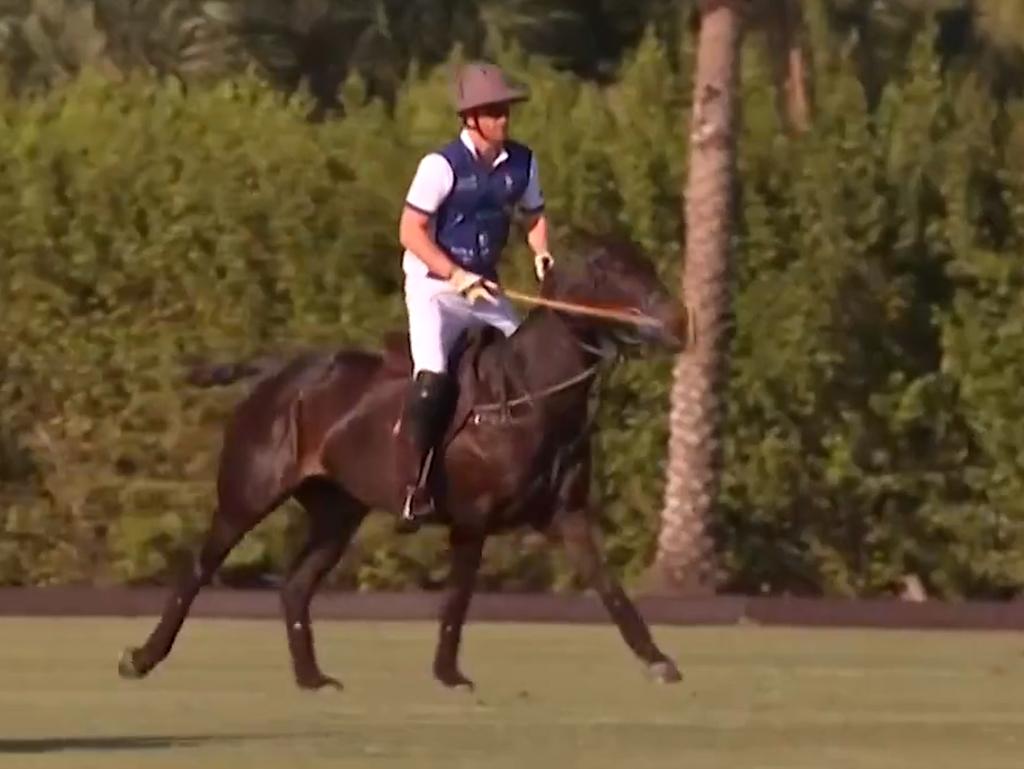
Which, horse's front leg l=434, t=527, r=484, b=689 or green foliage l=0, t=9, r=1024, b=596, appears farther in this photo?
green foliage l=0, t=9, r=1024, b=596

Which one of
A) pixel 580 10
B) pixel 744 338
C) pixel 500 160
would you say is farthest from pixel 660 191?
pixel 580 10

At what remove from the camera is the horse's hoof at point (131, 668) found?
13.1 m

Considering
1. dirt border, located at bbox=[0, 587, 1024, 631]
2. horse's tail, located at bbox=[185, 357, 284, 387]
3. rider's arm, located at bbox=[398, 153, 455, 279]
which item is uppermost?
rider's arm, located at bbox=[398, 153, 455, 279]

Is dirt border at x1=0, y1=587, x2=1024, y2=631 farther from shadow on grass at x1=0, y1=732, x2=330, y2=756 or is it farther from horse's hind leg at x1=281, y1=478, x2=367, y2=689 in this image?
shadow on grass at x1=0, y1=732, x2=330, y2=756

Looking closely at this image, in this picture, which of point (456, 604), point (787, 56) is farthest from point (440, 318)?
point (787, 56)

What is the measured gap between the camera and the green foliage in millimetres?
19172

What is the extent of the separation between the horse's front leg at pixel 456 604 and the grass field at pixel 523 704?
0.10 metres

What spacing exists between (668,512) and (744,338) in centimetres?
108

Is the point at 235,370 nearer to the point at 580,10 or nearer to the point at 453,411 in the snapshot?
the point at 453,411

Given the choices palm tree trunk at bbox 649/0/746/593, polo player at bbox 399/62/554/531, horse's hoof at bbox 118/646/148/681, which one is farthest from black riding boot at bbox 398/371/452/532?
palm tree trunk at bbox 649/0/746/593

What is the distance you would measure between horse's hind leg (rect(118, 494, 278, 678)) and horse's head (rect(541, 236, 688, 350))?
1.83 m

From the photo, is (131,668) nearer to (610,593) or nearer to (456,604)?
(456,604)

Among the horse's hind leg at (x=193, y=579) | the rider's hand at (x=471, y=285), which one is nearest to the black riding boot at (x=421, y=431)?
the rider's hand at (x=471, y=285)

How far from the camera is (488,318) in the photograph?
41.6 ft
